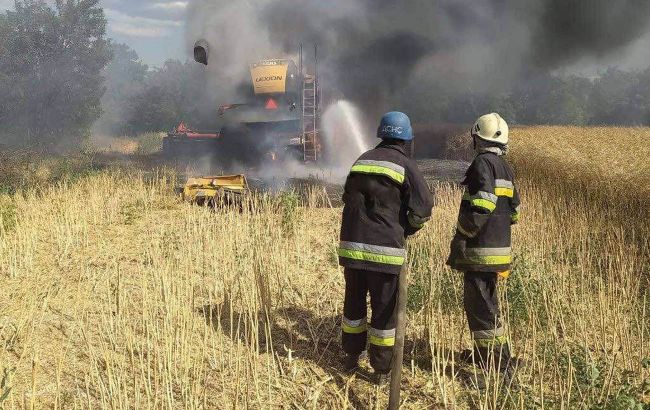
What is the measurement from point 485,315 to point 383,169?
1.29 m

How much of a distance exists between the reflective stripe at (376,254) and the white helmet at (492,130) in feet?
3.39

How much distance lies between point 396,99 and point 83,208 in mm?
17264

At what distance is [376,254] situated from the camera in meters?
3.70

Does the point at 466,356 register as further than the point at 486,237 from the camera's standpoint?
Yes

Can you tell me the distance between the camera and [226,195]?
30.9ft

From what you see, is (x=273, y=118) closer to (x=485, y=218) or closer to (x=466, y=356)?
(x=466, y=356)

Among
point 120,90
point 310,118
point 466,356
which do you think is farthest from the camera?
point 120,90

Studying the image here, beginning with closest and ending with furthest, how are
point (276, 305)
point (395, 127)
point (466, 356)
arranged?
point (395, 127) < point (466, 356) < point (276, 305)

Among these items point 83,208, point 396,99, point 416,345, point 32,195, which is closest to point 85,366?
point 416,345

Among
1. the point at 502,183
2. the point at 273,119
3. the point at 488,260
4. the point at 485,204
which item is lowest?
the point at 488,260

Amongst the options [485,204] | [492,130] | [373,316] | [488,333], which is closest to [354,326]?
[373,316]

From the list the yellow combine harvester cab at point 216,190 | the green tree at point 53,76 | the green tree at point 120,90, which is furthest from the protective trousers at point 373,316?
the green tree at point 120,90

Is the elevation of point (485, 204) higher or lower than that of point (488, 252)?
higher

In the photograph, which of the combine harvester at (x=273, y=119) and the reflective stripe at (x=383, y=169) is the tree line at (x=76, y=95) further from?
the reflective stripe at (x=383, y=169)
